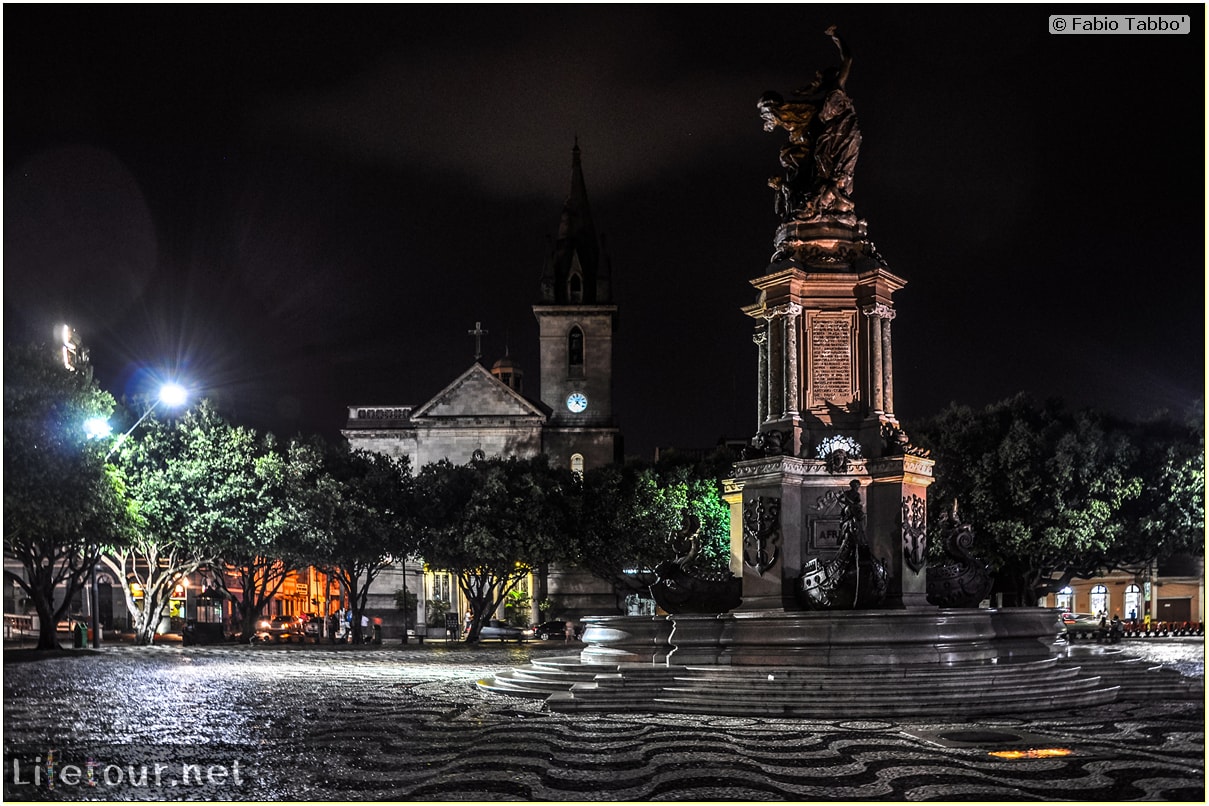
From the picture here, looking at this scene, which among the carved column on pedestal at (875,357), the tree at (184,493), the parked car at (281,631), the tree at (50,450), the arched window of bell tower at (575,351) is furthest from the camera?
the arched window of bell tower at (575,351)

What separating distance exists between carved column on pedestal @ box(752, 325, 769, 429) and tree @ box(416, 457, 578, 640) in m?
29.7

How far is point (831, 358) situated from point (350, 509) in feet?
114

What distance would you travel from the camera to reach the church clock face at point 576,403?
285 feet

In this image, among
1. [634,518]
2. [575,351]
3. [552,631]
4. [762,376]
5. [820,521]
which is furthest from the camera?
[575,351]

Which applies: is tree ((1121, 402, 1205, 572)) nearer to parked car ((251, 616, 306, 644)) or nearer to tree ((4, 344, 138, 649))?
tree ((4, 344, 138, 649))

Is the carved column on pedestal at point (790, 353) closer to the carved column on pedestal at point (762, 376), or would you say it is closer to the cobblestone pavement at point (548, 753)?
the carved column on pedestal at point (762, 376)

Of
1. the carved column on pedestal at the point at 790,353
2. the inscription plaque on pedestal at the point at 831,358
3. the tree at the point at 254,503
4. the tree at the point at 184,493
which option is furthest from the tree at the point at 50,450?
the inscription plaque on pedestal at the point at 831,358

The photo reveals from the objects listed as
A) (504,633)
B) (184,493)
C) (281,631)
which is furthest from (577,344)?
(184,493)

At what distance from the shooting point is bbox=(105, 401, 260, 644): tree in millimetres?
49000

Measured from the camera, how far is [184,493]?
1943 inches

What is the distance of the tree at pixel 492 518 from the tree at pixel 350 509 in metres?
1.06

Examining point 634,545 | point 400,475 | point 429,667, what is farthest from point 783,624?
point 400,475

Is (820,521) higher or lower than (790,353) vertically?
lower

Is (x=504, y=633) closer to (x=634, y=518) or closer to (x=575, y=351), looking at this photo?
(x=634, y=518)
